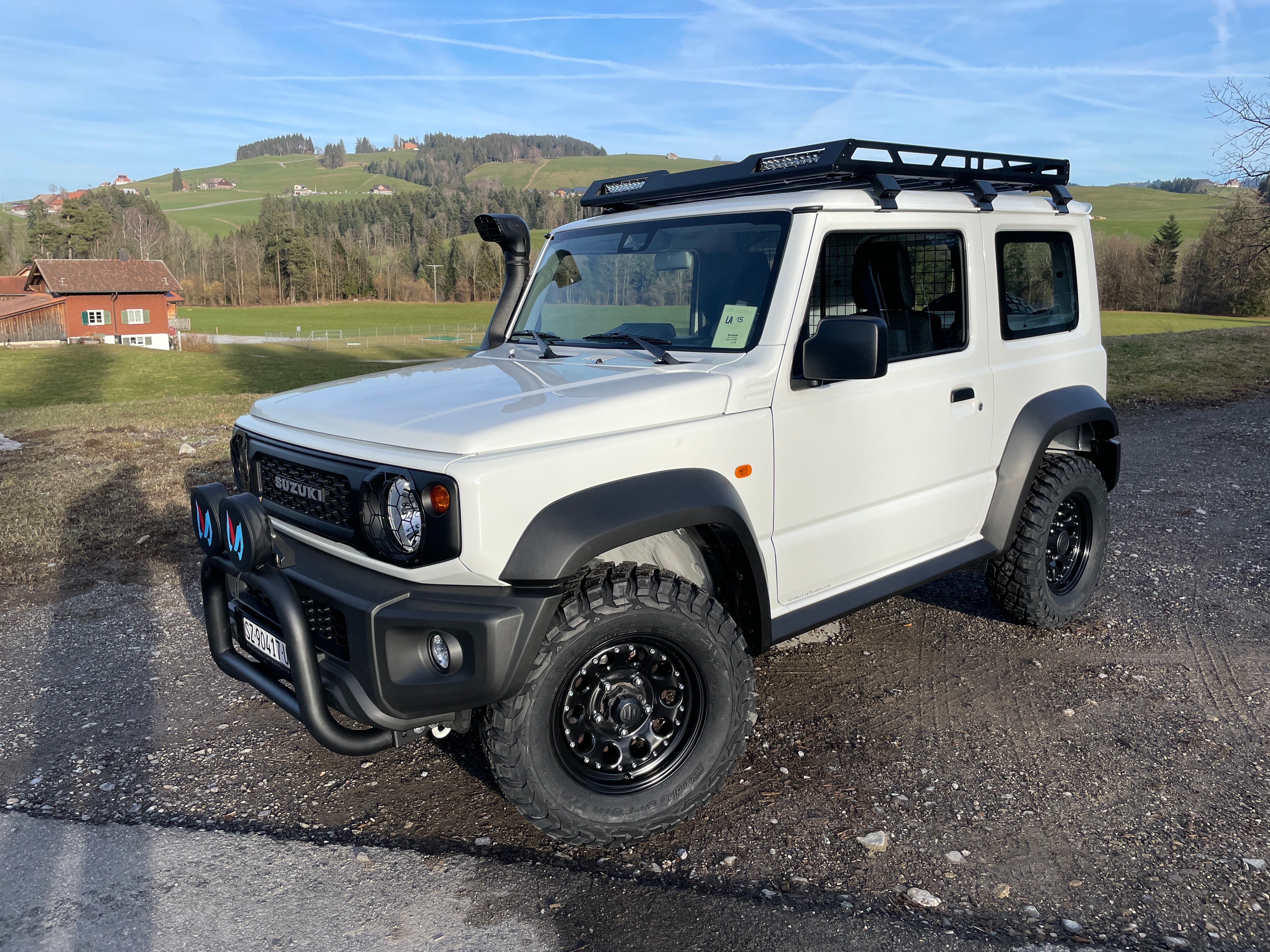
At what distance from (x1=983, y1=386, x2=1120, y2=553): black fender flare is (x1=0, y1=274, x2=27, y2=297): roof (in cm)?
7983

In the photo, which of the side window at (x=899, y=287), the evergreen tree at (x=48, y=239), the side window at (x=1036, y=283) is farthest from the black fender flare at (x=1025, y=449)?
the evergreen tree at (x=48, y=239)

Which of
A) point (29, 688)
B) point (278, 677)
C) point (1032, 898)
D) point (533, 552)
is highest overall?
point (533, 552)

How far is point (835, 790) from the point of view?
3330mm

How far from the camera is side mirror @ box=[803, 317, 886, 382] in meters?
3.00

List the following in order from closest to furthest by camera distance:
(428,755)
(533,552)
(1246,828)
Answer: (533,552), (1246,828), (428,755)

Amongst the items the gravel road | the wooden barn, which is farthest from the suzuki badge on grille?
the wooden barn

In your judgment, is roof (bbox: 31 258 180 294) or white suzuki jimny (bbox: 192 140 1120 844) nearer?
white suzuki jimny (bbox: 192 140 1120 844)

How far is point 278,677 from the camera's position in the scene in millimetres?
3057

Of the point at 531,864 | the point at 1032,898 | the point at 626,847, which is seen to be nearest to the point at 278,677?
the point at 531,864

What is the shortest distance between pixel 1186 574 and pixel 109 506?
8034 millimetres

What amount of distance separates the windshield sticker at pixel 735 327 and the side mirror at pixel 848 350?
0.89 ft

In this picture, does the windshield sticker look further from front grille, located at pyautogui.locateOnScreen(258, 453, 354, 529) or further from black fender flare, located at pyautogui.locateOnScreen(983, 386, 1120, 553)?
black fender flare, located at pyautogui.locateOnScreen(983, 386, 1120, 553)

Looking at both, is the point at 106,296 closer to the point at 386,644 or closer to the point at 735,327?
the point at 735,327

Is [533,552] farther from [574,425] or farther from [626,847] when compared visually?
[626,847]
